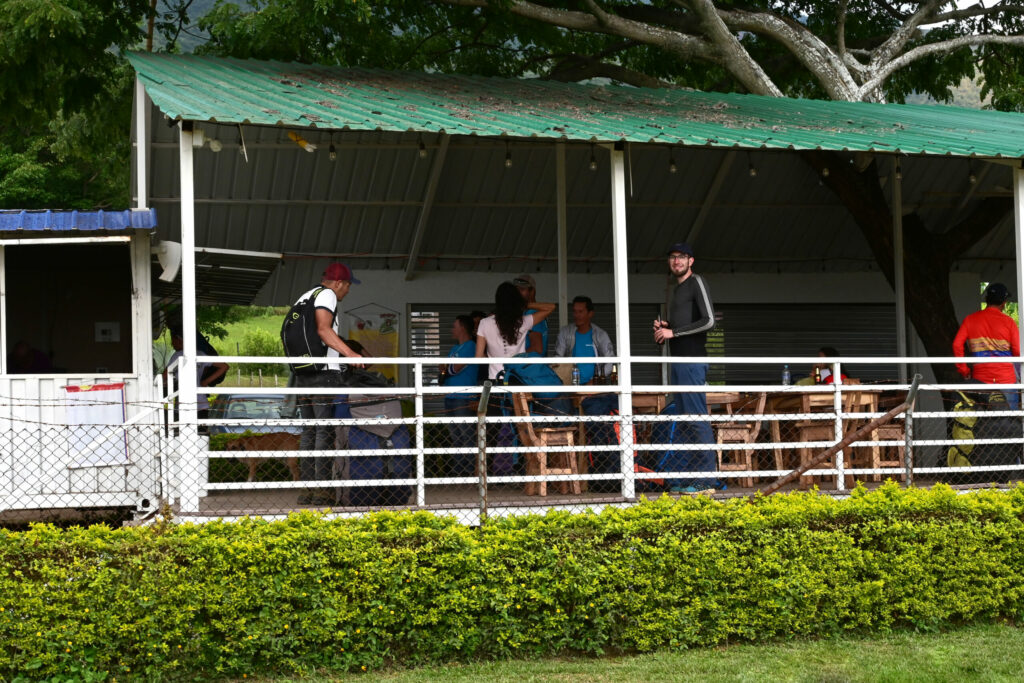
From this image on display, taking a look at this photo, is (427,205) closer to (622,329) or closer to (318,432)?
(622,329)

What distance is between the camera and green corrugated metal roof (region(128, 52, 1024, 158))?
348 inches

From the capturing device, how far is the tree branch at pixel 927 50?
51.9ft

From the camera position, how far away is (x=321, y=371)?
8.79 metres

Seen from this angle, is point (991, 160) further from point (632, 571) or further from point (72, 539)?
point (72, 539)

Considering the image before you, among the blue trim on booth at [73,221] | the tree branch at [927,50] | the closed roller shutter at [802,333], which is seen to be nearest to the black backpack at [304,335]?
the blue trim on booth at [73,221]

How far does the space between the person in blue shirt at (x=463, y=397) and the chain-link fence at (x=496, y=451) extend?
41 mm

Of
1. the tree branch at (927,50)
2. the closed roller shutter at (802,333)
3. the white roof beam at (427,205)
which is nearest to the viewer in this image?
the white roof beam at (427,205)

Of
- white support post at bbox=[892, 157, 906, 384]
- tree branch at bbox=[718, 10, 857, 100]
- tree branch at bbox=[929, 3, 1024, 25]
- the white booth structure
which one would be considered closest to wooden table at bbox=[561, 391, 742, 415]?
the white booth structure

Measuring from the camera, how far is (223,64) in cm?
1154

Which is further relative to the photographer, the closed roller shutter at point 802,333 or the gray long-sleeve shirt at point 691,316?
the closed roller shutter at point 802,333

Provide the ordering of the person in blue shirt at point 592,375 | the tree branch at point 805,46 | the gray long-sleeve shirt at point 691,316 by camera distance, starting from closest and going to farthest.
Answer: the gray long-sleeve shirt at point 691,316 → the person in blue shirt at point 592,375 → the tree branch at point 805,46

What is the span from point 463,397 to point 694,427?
2450mm

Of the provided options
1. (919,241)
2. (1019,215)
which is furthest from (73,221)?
(919,241)

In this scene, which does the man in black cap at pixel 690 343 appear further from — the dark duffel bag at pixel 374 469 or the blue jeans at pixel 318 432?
the blue jeans at pixel 318 432
